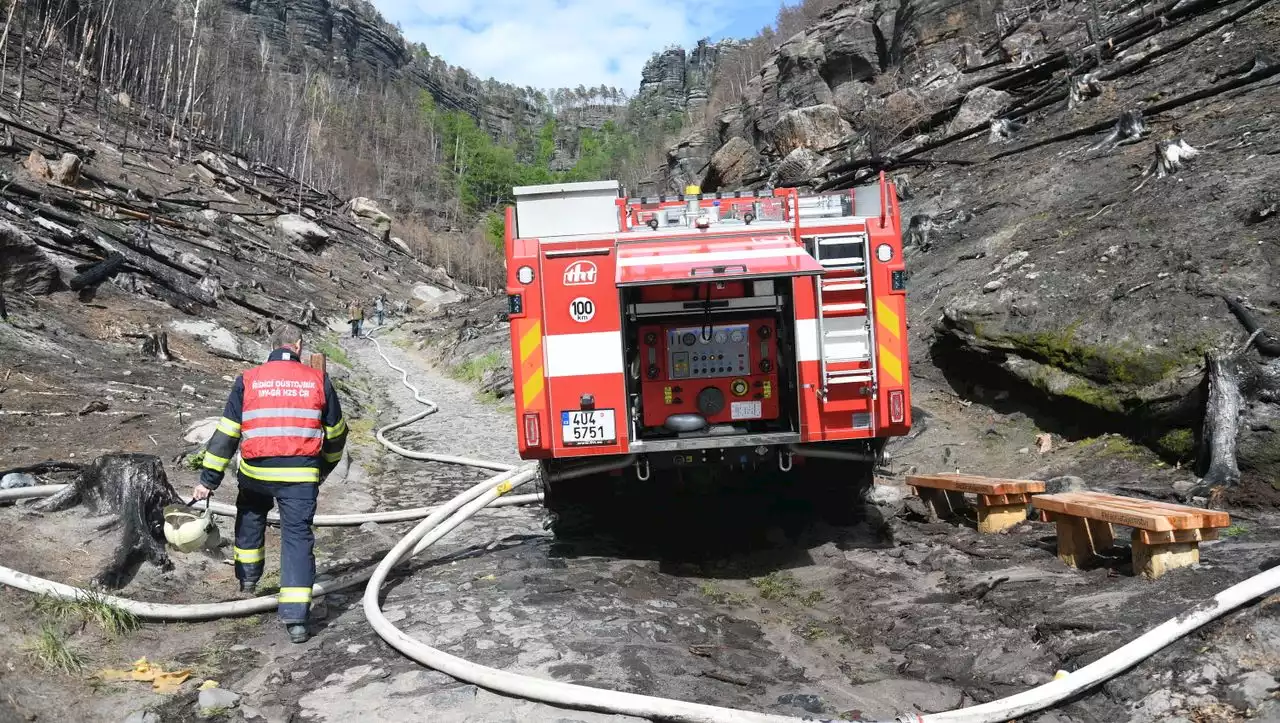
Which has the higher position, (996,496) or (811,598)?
(996,496)

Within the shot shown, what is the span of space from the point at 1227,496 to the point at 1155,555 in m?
1.96

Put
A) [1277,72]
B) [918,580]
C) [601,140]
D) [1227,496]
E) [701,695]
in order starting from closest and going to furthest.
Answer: [701,695] → [918,580] → [1227,496] → [1277,72] → [601,140]

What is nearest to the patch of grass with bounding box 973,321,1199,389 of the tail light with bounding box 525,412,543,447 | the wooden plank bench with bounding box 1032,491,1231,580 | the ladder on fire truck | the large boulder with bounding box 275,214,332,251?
the wooden plank bench with bounding box 1032,491,1231,580

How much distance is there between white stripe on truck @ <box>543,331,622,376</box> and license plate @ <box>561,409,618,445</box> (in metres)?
0.29

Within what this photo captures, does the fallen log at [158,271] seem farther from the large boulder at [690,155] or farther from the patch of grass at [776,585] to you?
the large boulder at [690,155]

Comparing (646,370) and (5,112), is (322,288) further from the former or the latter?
(646,370)

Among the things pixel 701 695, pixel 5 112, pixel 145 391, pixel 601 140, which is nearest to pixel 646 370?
pixel 701 695

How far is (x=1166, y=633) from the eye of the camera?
3504 mm

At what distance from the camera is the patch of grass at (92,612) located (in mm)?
4336

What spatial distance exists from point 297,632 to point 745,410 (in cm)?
321

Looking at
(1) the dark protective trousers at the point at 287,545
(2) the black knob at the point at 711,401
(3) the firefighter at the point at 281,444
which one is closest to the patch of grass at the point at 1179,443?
(2) the black knob at the point at 711,401

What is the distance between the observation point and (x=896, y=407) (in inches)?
222

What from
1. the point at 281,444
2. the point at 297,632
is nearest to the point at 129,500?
the point at 281,444

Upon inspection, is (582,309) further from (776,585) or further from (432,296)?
(432,296)
